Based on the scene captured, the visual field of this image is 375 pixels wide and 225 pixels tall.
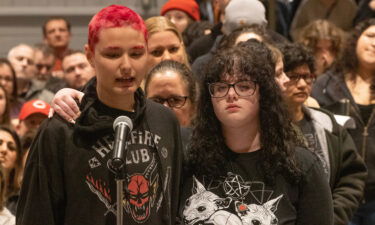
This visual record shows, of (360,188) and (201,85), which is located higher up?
(201,85)

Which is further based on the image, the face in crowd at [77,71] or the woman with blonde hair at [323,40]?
the face in crowd at [77,71]

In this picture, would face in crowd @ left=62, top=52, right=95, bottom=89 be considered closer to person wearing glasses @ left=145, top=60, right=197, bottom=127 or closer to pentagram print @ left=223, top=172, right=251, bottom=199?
person wearing glasses @ left=145, top=60, right=197, bottom=127

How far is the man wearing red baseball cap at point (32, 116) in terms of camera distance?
20.8 ft

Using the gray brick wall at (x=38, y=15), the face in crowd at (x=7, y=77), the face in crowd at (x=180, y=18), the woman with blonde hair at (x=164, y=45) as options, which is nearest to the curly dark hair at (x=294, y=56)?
the woman with blonde hair at (x=164, y=45)

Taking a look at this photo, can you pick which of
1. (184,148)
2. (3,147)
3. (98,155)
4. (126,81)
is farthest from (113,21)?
(3,147)

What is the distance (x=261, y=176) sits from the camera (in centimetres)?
342

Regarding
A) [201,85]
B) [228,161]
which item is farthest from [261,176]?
[201,85]

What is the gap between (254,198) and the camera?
11.2 ft

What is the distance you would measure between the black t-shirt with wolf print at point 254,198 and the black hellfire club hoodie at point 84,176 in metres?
0.30

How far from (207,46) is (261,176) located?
2909mm

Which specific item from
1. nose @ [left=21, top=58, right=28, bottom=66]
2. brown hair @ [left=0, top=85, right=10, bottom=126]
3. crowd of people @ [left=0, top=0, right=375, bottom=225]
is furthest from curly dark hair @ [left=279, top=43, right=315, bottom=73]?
nose @ [left=21, top=58, right=28, bottom=66]

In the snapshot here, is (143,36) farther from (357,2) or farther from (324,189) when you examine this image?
(357,2)

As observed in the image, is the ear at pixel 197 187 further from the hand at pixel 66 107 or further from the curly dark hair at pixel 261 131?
the hand at pixel 66 107

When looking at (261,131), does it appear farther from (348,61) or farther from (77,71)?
(77,71)
